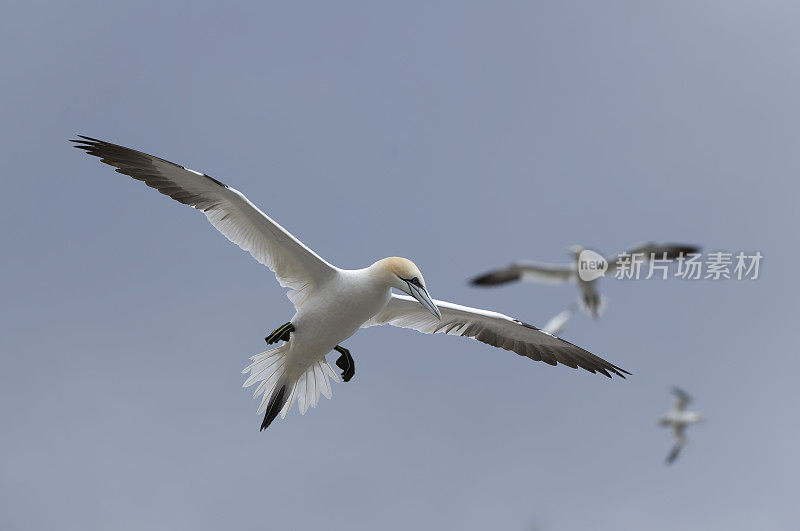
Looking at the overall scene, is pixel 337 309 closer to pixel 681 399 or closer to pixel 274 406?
pixel 274 406

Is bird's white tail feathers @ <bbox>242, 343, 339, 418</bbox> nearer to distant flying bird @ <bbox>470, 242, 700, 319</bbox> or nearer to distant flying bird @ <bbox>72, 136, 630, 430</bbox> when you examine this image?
distant flying bird @ <bbox>72, 136, 630, 430</bbox>

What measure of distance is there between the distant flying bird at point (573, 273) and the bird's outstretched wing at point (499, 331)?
9.05 meters

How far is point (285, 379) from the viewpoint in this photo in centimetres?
1152

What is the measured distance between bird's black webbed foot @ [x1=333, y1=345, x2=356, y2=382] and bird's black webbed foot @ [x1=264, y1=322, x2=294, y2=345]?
0.99 metres

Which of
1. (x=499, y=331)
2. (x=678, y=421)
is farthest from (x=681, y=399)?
(x=499, y=331)

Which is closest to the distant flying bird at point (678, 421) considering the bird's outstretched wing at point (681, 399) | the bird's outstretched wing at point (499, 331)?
the bird's outstretched wing at point (681, 399)

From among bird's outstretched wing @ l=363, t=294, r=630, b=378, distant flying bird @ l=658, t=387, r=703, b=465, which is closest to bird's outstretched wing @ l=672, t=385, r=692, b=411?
A: distant flying bird @ l=658, t=387, r=703, b=465

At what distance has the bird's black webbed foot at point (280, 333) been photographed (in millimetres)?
11008

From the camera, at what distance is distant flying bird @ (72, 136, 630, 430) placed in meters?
10.6

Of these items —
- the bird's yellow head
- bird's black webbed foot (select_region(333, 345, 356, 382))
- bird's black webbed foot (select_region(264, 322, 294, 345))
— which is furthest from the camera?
bird's black webbed foot (select_region(333, 345, 356, 382))

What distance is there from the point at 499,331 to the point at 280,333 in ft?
8.98

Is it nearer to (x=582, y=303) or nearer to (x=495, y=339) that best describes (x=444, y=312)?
(x=495, y=339)

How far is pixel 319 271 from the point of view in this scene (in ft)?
36.1

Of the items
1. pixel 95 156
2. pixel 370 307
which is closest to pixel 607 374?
pixel 370 307
